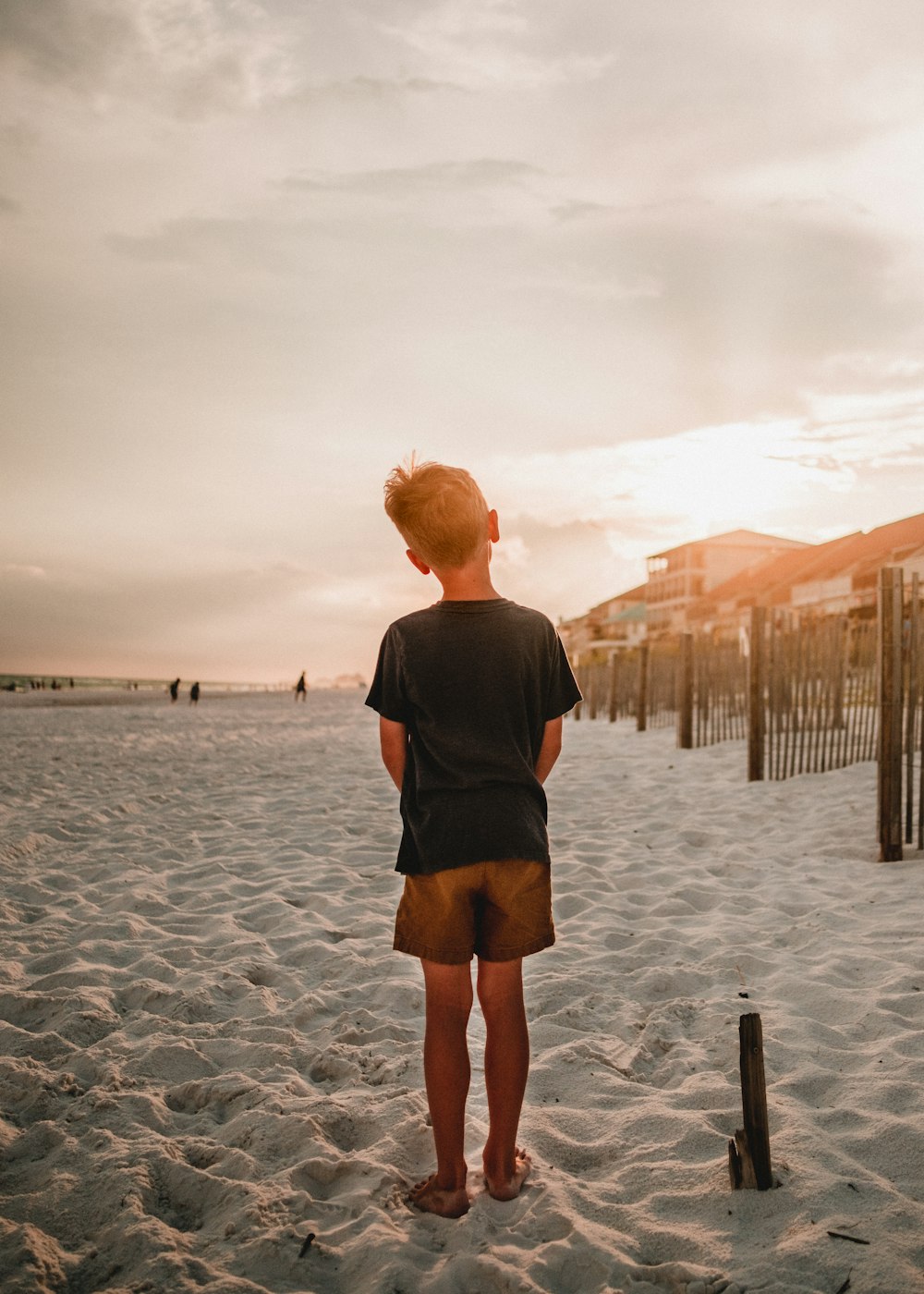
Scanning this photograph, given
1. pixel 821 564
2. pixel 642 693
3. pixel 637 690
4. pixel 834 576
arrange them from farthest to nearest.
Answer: pixel 821 564
pixel 834 576
pixel 637 690
pixel 642 693

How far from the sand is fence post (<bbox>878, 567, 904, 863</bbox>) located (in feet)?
0.94

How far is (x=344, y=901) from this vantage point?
4559 mm

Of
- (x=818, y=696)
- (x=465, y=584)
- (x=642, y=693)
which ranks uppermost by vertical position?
(x=465, y=584)

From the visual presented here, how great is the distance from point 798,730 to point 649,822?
101 inches

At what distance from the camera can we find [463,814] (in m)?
1.98

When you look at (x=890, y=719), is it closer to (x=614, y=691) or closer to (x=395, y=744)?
(x=395, y=744)

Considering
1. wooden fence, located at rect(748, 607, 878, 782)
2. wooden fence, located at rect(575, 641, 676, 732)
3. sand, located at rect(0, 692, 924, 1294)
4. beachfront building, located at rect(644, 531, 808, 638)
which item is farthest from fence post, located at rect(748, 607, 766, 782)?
beachfront building, located at rect(644, 531, 808, 638)

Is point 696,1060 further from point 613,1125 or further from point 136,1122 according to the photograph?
point 136,1122

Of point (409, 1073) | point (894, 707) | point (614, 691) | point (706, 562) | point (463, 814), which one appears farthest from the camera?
point (706, 562)

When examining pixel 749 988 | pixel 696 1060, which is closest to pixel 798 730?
pixel 749 988

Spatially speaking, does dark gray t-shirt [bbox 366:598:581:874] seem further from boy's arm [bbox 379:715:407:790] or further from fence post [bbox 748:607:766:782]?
fence post [bbox 748:607:766:782]

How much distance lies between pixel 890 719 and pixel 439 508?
4340mm

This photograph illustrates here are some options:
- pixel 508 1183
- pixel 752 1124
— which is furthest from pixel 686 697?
pixel 508 1183

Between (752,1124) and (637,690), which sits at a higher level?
(637,690)
